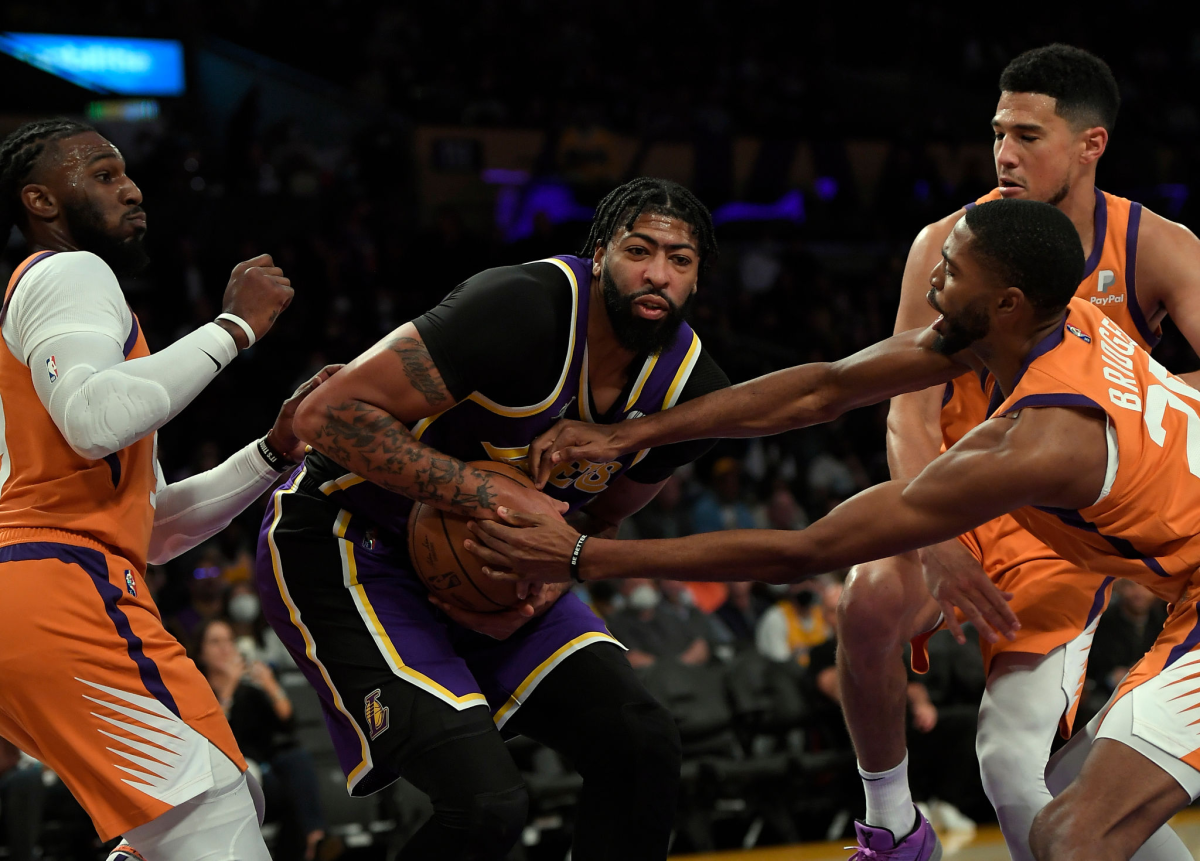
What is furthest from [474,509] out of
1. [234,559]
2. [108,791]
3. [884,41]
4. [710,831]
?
[884,41]

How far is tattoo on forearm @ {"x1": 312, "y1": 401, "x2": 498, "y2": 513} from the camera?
3.43 m

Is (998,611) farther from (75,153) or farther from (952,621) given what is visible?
(75,153)

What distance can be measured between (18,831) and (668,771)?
418cm

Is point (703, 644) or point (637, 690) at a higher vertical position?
point (637, 690)

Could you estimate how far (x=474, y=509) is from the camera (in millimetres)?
3436

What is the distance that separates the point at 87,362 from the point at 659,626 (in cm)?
581

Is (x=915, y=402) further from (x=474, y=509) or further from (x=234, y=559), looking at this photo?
(x=234, y=559)

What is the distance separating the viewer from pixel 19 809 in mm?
6281

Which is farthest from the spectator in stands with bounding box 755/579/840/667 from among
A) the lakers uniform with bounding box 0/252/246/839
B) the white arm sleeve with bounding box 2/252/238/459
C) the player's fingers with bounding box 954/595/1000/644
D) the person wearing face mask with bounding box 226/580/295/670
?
the white arm sleeve with bounding box 2/252/238/459

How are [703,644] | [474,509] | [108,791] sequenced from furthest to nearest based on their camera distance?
[703,644], [474,509], [108,791]

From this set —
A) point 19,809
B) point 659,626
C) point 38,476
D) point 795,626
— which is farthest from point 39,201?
point 795,626

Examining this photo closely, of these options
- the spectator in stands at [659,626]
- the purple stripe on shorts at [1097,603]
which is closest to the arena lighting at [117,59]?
the spectator in stands at [659,626]

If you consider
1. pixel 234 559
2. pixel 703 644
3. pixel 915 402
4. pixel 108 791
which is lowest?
pixel 703 644

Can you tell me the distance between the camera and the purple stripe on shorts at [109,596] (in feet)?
10.2
